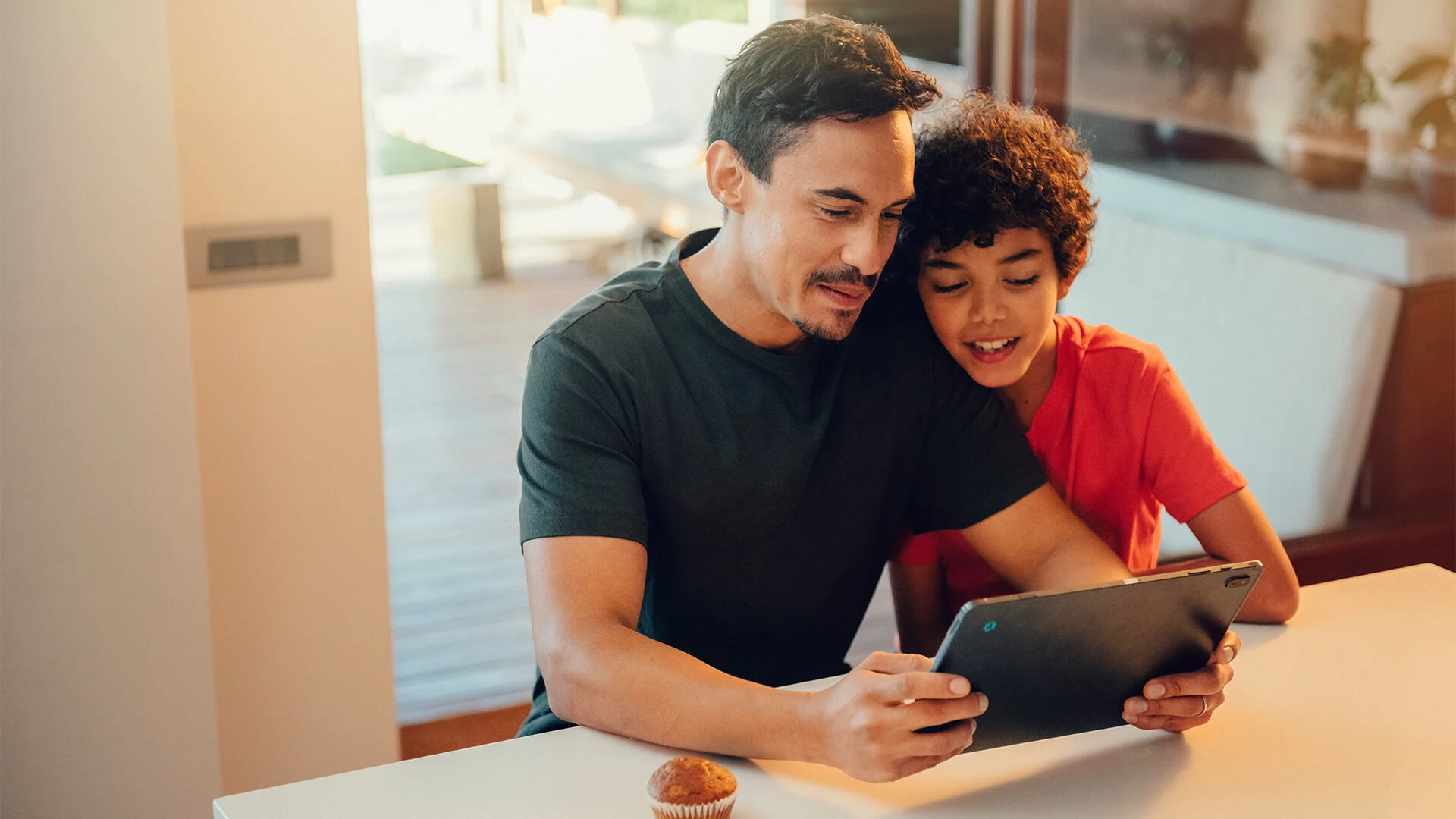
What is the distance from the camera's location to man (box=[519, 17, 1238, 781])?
142 cm

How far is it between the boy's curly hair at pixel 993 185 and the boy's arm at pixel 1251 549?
34cm

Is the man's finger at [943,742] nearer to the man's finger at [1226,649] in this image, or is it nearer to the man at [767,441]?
the man at [767,441]

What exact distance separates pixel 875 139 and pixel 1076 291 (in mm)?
1520

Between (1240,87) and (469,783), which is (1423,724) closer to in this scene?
(469,783)

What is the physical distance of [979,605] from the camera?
1.12 m

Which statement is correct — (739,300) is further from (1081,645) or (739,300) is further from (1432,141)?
(1432,141)

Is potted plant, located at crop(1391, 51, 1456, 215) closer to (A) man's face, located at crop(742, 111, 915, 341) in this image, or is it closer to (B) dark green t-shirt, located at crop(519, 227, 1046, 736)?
(B) dark green t-shirt, located at crop(519, 227, 1046, 736)

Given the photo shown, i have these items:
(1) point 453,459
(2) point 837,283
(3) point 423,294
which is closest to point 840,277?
(2) point 837,283

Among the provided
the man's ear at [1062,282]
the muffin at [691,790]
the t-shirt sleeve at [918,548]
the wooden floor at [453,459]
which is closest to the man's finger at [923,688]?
the muffin at [691,790]

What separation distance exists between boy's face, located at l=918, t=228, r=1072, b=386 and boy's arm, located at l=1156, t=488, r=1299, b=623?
0.29 m

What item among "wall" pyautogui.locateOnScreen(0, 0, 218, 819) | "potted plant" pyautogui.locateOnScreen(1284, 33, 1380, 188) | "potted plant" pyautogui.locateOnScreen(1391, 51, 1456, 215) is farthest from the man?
"potted plant" pyautogui.locateOnScreen(1391, 51, 1456, 215)

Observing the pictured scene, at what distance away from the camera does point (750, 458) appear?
155 cm

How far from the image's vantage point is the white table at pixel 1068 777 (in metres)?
1.21

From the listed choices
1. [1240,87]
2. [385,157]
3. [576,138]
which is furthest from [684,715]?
[1240,87]
